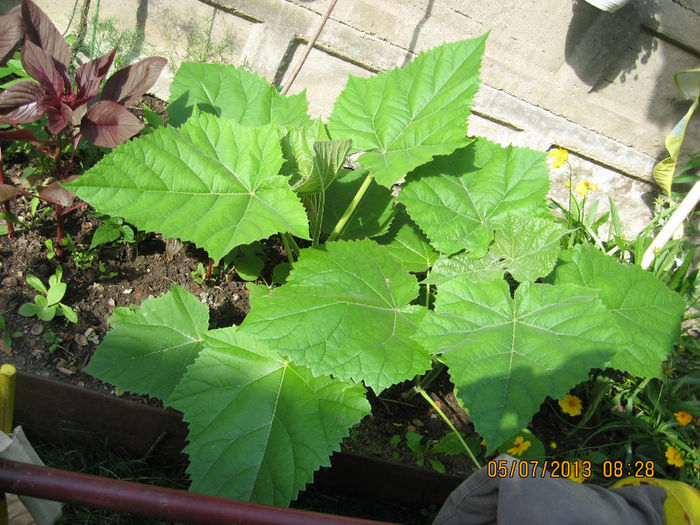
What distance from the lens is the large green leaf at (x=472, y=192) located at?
1.91 metres

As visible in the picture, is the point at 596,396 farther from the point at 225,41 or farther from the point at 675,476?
the point at 225,41

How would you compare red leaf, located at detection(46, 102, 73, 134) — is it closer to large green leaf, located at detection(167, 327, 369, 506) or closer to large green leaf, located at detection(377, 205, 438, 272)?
large green leaf, located at detection(167, 327, 369, 506)

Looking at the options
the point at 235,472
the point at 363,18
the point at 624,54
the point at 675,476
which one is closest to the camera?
the point at 235,472

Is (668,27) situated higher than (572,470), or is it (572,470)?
(668,27)

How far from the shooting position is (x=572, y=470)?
2.01 meters

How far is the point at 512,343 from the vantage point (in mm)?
1539

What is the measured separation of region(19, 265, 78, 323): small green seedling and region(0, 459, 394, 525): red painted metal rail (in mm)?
1170

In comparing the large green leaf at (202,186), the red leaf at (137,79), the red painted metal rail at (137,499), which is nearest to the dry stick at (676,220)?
the large green leaf at (202,186)

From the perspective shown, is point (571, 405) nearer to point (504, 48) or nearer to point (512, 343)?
point (512, 343)

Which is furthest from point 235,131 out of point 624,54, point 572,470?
point 624,54

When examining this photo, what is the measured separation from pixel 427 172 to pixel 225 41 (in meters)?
A: 1.47

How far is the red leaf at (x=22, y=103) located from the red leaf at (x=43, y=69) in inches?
1.1

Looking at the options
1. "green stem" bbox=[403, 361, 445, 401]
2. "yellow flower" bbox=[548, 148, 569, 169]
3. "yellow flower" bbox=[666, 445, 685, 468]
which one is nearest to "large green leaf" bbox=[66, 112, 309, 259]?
"green stem" bbox=[403, 361, 445, 401]

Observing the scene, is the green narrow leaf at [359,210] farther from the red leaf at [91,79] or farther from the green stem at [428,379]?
the red leaf at [91,79]
